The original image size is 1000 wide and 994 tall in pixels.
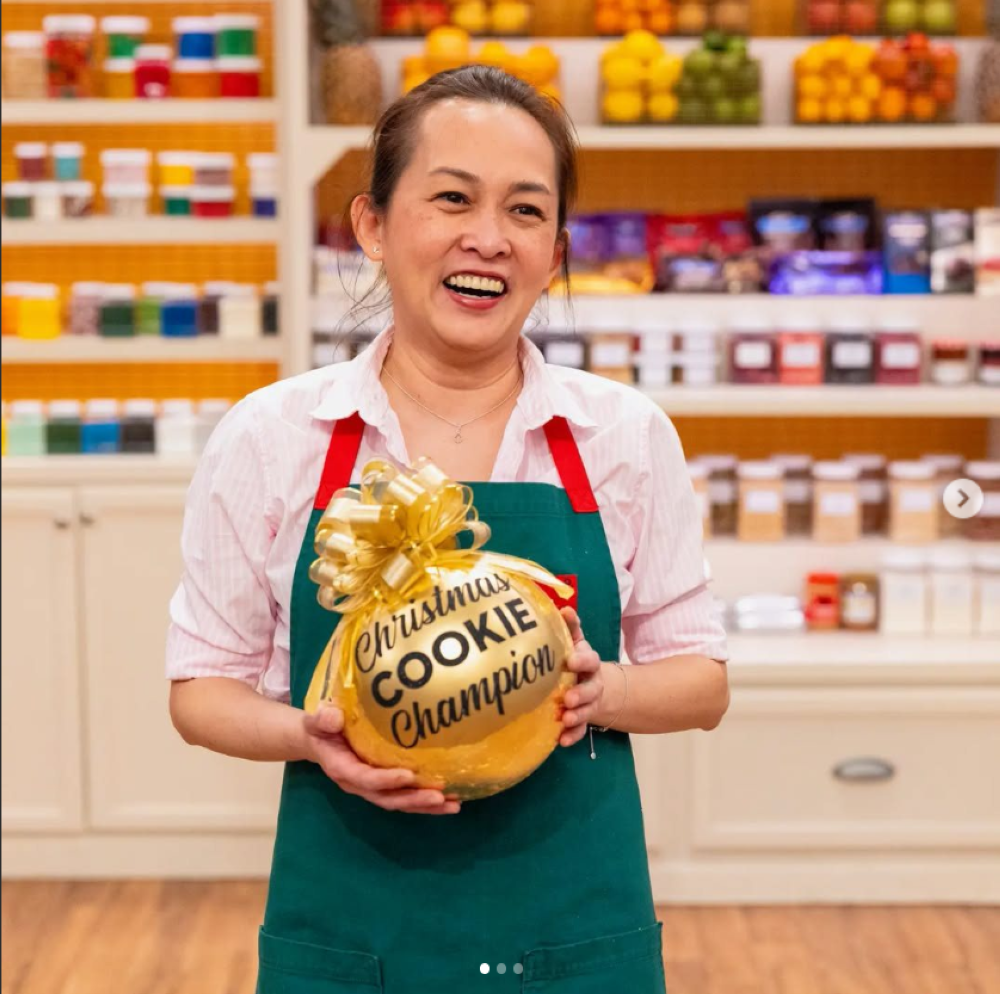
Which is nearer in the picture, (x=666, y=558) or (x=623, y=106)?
(x=666, y=558)

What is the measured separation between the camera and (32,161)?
4.04m

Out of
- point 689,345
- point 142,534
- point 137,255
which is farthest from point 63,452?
point 689,345

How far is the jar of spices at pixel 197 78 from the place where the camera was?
400cm

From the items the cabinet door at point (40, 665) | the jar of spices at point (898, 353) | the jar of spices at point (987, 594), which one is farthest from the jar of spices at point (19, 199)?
the jar of spices at point (987, 594)

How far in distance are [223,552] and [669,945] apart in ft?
7.50

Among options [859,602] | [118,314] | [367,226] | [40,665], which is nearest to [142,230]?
[118,314]

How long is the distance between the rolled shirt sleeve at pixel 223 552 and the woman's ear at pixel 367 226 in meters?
0.19

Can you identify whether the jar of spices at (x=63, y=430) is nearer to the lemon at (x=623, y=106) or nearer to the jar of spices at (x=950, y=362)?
the lemon at (x=623, y=106)

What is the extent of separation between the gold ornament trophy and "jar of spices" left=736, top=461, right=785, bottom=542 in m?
2.65

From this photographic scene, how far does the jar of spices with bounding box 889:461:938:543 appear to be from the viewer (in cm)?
388

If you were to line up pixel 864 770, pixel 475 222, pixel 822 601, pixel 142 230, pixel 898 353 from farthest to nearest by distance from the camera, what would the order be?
pixel 142 230, pixel 822 601, pixel 898 353, pixel 864 770, pixel 475 222

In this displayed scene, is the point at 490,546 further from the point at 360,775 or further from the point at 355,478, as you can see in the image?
the point at 360,775

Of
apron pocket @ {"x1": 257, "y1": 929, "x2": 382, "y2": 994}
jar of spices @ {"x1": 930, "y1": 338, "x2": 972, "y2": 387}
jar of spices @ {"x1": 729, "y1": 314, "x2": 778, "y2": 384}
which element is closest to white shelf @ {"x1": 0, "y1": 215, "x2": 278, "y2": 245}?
jar of spices @ {"x1": 729, "y1": 314, "x2": 778, "y2": 384}

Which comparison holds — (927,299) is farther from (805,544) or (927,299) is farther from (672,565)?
(672,565)
